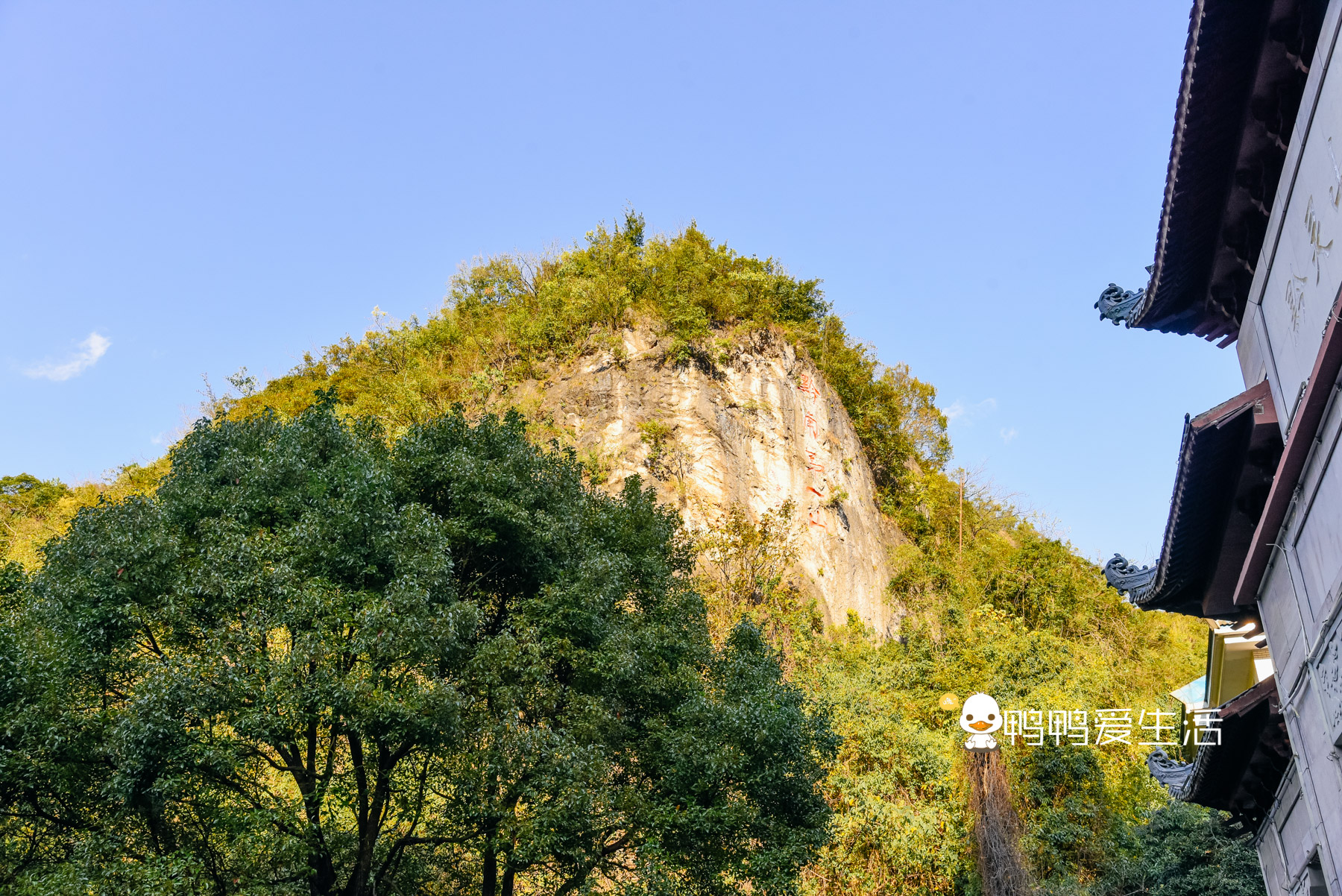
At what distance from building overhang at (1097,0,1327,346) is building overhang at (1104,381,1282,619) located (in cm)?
104

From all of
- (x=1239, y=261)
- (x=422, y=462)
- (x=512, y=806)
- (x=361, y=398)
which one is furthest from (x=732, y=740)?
(x=361, y=398)

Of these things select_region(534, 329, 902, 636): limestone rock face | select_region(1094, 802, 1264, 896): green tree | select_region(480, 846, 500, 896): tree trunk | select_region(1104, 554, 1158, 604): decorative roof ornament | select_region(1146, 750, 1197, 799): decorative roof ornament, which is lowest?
select_region(1094, 802, 1264, 896): green tree

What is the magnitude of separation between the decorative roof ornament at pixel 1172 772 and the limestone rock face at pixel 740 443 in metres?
11.8

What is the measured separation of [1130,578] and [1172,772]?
72.2 inches

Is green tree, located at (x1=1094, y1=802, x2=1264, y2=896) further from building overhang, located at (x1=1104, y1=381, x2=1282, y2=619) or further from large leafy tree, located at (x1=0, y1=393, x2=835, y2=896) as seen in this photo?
building overhang, located at (x1=1104, y1=381, x2=1282, y2=619)

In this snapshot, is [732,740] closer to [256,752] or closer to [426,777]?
[426,777]

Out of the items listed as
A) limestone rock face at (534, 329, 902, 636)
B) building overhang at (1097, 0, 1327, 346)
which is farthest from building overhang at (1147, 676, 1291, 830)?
limestone rock face at (534, 329, 902, 636)

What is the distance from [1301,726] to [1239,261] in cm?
333

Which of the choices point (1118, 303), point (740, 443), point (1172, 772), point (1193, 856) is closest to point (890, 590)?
point (740, 443)

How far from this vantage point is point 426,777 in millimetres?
10375

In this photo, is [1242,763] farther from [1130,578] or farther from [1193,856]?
[1193,856]

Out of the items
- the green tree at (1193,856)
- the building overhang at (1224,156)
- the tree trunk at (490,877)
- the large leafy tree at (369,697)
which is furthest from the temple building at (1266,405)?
the tree trunk at (490,877)

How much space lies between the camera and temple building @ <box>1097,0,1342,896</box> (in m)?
5.80

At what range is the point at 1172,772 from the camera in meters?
9.23
